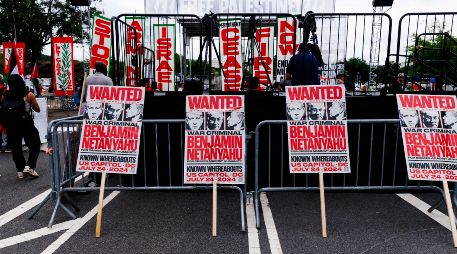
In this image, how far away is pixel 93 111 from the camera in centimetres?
468

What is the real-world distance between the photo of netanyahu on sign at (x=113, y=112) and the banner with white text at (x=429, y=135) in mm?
3505

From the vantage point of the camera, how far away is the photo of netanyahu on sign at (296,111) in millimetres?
4676

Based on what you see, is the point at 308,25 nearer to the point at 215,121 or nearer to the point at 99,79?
the point at 215,121

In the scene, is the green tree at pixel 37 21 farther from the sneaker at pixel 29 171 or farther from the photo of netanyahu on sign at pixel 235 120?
the photo of netanyahu on sign at pixel 235 120

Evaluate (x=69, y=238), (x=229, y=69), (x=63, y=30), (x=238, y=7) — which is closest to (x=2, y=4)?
(x=63, y=30)

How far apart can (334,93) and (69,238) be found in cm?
362

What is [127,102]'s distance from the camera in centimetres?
475

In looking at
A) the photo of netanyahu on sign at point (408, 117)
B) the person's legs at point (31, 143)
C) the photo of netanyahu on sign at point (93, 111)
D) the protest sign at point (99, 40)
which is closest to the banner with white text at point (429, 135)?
the photo of netanyahu on sign at point (408, 117)

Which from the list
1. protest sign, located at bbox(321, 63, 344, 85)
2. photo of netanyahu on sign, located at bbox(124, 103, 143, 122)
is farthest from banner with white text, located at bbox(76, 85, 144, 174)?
protest sign, located at bbox(321, 63, 344, 85)

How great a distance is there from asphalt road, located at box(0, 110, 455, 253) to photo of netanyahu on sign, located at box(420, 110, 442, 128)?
50.0 inches

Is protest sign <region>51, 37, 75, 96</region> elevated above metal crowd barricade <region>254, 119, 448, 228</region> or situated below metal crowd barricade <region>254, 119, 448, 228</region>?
above

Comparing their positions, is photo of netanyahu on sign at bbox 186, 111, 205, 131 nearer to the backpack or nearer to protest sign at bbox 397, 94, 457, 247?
protest sign at bbox 397, 94, 457, 247

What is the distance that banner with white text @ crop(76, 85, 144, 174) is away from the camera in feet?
15.2

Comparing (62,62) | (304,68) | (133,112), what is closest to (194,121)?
(133,112)
